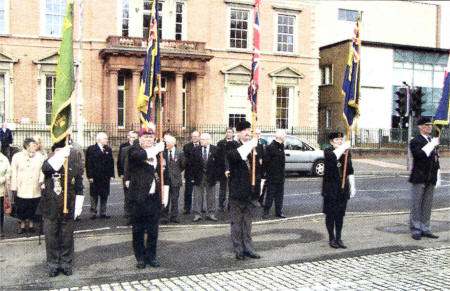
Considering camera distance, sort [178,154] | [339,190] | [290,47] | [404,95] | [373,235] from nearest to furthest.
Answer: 1. [339,190]
2. [373,235]
3. [178,154]
4. [404,95]
5. [290,47]

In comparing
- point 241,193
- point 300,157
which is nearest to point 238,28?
point 300,157

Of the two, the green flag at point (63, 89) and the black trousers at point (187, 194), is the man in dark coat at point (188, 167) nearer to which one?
the black trousers at point (187, 194)

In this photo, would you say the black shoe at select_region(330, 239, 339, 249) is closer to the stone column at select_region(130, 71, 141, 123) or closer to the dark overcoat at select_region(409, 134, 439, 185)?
the dark overcoat at select_region(409, 134, 439, 185)

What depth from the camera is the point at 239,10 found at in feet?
97.4

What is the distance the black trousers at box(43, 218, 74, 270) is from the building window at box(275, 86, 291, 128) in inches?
974

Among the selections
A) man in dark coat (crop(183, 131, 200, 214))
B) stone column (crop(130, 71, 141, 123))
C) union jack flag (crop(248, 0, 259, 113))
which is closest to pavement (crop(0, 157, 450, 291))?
man in dark coat (crop(183, 131, 200, 214))

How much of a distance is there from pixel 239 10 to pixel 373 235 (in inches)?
896

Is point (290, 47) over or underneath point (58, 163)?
over

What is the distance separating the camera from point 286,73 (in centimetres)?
3077

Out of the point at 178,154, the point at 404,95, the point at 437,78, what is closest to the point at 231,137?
the point at 178,154

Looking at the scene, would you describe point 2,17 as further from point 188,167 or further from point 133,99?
point 188,167

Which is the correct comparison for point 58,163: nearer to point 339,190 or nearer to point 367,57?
point 339,190

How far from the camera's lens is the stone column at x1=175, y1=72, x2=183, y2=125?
27625mm

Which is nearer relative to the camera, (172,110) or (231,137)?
(231,137)
